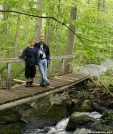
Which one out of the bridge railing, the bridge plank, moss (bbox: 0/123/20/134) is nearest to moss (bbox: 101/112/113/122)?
the bridge plank

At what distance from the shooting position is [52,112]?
39.9 ft

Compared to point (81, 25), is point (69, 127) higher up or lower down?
lower down

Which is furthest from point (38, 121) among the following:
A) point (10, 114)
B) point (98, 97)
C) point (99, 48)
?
point (99, 48)

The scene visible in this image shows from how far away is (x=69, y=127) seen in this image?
1091 centimetres

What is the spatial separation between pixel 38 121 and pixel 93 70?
12.9m

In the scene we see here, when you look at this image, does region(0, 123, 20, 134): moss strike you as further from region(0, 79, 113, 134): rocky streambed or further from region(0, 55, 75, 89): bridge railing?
region(0, 55, 75, 89): bridge railing

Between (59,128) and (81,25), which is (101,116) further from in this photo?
(81,25)

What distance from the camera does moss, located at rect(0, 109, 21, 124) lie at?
396 inches

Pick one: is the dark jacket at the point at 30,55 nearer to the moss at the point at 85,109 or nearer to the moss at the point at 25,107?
the moss at the point at 25,107

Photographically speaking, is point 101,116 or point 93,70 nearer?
point 101,116

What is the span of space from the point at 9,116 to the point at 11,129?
0.78m

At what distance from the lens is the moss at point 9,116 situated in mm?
10062

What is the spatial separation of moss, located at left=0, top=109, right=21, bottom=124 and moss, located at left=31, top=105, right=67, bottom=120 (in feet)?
3.40

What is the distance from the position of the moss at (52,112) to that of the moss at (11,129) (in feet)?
5.17
